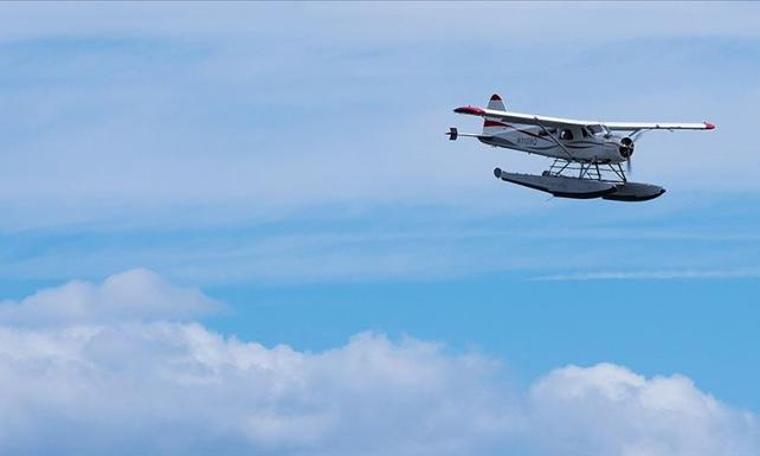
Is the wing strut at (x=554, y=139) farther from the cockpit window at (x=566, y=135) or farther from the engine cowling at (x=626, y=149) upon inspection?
the engine cowling at (x=626, y=149)

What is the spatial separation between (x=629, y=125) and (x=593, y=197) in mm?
11022

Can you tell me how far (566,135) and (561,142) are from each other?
0.61 metres

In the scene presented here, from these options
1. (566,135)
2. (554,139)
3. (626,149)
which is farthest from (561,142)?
(626,149)

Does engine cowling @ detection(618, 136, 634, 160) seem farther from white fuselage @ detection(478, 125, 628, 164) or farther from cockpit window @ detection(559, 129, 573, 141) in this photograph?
cockpit window @ detection(559, 129, 573, 141)

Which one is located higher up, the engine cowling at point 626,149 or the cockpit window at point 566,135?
the cockpit window at point 566,135

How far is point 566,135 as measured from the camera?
192 metres

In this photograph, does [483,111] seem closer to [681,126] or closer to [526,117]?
[526,117]

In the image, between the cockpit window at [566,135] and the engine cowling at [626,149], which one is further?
the cockpit window at [566,135]

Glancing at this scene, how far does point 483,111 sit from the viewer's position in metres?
188

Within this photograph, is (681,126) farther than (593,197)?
Yes

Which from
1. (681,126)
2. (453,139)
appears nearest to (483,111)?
(453,139)

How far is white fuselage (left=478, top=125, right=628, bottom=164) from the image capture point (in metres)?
189

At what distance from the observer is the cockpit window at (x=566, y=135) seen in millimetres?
191625

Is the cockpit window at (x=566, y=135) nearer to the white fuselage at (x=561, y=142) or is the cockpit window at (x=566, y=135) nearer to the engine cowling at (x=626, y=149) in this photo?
the white fuselage at (x=561, y=142)
